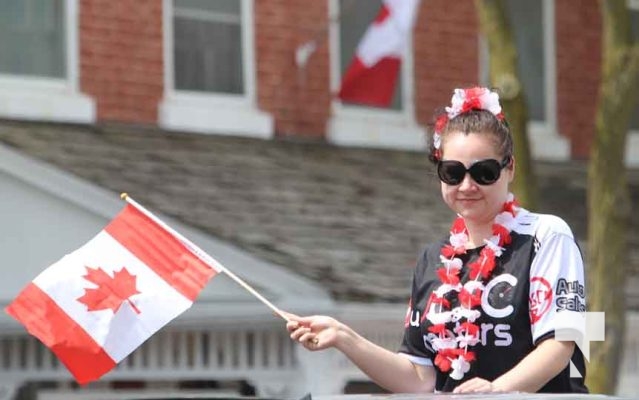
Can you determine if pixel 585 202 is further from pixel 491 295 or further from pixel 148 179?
pixel 491 295

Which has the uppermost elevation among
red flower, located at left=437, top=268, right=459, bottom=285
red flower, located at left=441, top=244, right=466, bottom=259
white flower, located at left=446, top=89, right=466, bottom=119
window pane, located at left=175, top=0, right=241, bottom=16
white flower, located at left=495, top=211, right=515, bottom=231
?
window pane, located at left=175, top=0, right=241, bottom=16

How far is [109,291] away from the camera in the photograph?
6.12 meters

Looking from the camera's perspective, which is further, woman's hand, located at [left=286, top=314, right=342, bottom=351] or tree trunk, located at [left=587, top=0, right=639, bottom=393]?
tree trunk, located at [left=587, top=0, right=639, bottom=393]

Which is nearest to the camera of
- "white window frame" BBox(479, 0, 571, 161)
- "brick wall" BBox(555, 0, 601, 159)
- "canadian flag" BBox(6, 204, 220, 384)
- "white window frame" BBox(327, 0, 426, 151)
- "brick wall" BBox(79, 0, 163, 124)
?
"canadian flag" BBox(6, 204, 220, 384)

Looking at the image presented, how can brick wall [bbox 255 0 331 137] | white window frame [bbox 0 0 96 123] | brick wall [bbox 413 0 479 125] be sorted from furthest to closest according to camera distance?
brick wall [bbox 413 0 479 125], brick wall [bbox 255 0 331 137], white window frame [bbox 0 0 96 123]

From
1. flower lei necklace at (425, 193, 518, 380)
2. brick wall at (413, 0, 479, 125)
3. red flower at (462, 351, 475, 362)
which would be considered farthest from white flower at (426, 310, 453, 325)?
brick wall at (413, 0, 479, 125)

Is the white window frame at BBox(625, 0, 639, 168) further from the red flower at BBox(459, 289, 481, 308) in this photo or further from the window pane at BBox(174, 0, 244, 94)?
the red flower at BBox(459, 289, 481, 308)

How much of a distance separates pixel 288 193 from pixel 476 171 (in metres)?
Result: 8.45

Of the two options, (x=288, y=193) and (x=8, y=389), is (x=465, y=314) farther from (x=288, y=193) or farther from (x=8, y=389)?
(x=288, y=193)

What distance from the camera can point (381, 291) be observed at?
504 inches

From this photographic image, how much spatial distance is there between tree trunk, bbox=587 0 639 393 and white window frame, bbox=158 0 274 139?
331 cm

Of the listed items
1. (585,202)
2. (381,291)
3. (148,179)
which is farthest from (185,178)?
(585,202)

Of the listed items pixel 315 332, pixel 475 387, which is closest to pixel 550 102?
pixel 315 332

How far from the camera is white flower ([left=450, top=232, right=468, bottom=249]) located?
5.66 metres
